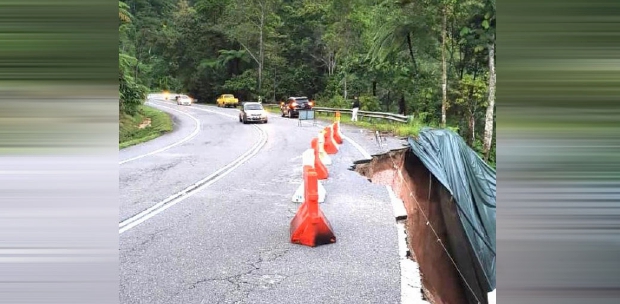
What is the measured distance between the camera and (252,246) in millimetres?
5695

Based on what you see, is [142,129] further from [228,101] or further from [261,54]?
[261,54]

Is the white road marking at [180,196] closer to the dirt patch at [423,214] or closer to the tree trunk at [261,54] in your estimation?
the dirt patch at [423,214]

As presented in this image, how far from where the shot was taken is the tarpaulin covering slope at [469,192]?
6906 millimetres

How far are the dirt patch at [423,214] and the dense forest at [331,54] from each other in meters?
3.25

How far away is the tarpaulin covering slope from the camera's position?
6.91m

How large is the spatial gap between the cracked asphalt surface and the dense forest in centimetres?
457

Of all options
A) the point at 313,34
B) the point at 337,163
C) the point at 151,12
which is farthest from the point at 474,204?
the point at 151,12

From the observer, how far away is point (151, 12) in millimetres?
66375

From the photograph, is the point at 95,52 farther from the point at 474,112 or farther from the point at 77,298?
the point at 474,112

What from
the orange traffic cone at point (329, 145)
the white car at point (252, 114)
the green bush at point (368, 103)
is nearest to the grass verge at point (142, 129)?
the white car at point (252, 114)

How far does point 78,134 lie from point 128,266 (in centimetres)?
411

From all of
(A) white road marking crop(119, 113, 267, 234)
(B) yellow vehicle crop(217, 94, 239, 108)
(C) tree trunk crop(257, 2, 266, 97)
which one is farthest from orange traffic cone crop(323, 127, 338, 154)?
(B) yellow vehicle crop(217, 94, 239, 108)

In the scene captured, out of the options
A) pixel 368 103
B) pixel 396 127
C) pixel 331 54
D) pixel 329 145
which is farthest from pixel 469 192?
pixel 331 54

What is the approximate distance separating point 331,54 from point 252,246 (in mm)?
39834
